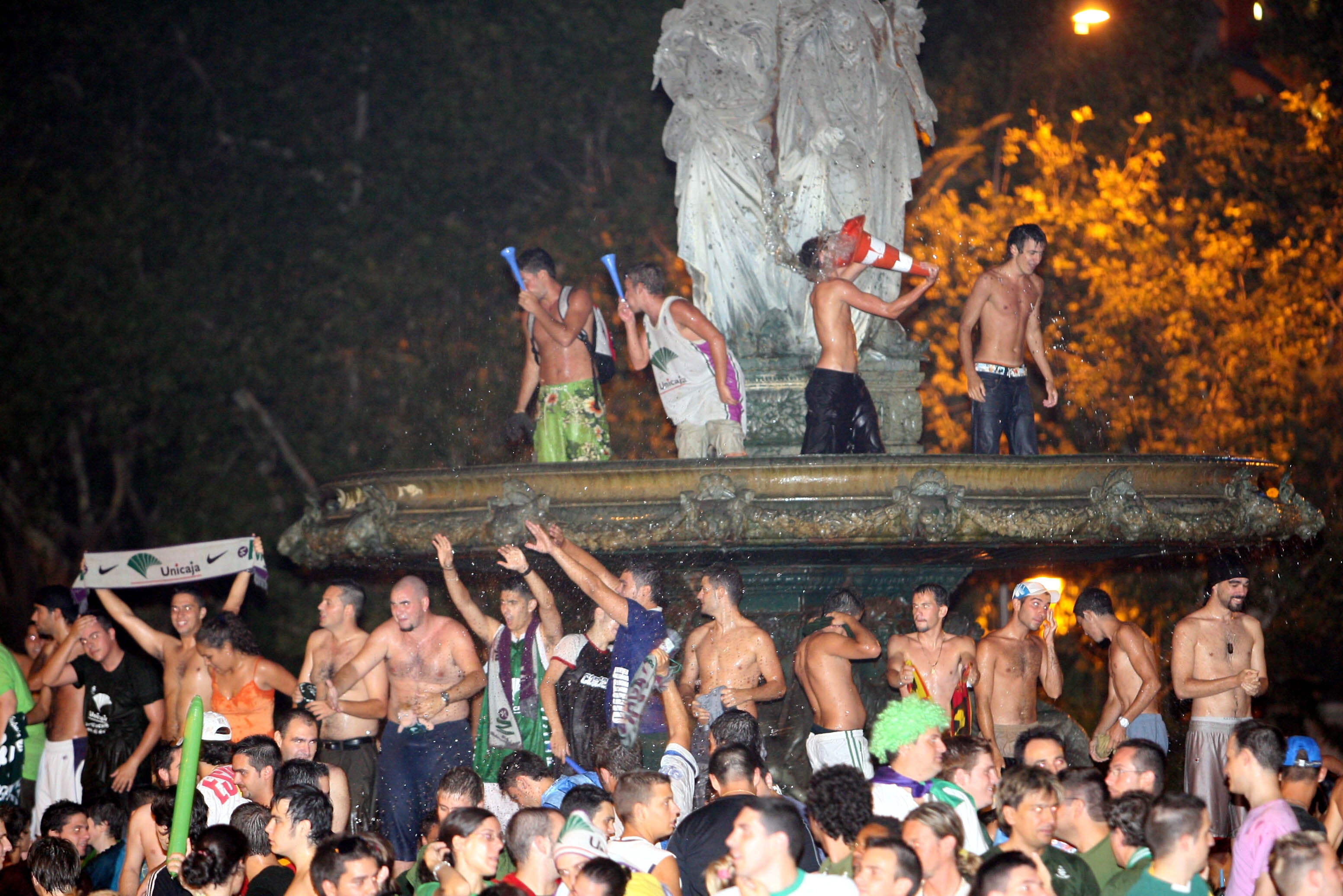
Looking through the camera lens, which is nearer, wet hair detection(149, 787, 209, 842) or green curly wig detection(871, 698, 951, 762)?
green curly wig detection(871, 698, 951, 762)

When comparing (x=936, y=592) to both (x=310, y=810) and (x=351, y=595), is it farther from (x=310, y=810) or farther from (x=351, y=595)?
(x=310, y=810)

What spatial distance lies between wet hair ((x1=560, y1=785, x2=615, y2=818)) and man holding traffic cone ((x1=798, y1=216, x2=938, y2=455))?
11.0ft

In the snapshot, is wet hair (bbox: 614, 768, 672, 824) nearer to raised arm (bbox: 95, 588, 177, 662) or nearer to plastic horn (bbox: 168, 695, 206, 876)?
plastic horn (bbox: 168, 695, 206, 876)

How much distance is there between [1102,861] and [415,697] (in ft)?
12.6

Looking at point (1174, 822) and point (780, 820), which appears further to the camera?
point (1174, 822)

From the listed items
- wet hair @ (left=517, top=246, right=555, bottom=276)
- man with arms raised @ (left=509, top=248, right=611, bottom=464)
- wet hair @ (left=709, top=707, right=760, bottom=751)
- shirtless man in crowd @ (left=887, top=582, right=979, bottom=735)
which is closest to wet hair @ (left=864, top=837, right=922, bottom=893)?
wet hair @ (left=709, top=707, right=760, bottom=751)

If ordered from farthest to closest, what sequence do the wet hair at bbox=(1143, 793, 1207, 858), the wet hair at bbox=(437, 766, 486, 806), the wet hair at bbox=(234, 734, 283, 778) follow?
the wet hair at bbox=(234, 734, 283, 778), the wet hair at bbox=(437, 766, 486, 806), the wet hair at bbox=(1143, 793, 1207, 858)

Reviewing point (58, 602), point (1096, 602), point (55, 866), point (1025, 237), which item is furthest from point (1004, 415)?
point (58, 602)

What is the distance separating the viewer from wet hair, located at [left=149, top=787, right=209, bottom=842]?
586 cm

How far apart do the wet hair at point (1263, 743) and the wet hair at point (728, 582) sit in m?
2.63

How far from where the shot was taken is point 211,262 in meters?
17.1

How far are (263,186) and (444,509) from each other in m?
10.8

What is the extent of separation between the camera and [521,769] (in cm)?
629

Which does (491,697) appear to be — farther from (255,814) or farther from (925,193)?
(925,193)
